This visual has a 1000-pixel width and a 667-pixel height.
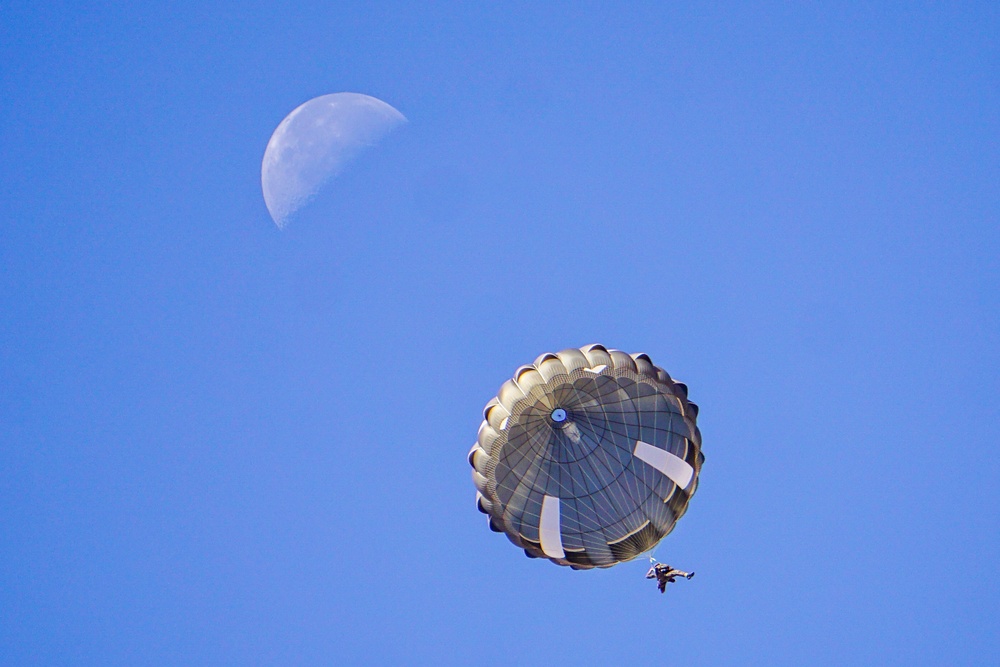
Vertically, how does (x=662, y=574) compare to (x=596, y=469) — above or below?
below

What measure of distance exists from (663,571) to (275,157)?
19.6 meters

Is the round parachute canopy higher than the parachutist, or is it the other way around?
the round parachute canopy

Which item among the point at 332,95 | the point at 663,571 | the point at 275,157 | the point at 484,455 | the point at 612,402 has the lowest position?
the point at 663,571

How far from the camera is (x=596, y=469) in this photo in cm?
2747

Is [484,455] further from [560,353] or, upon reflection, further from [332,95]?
[332,95]

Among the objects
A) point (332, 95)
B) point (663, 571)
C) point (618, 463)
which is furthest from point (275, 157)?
point (663, 571)

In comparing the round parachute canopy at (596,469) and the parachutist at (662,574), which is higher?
the round parachute canopy at (596,469)

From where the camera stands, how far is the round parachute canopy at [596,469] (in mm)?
26406

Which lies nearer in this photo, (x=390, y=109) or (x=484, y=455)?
(x=484, y=455)

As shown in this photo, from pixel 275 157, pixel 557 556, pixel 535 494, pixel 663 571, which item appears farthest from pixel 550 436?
pixel 275 157

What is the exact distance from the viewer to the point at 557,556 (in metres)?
26.9

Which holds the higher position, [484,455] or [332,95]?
[332,95]

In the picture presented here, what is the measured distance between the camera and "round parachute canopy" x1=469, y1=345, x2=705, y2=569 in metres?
26.4

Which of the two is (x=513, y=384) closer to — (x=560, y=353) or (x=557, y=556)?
(x=560, y=353)
